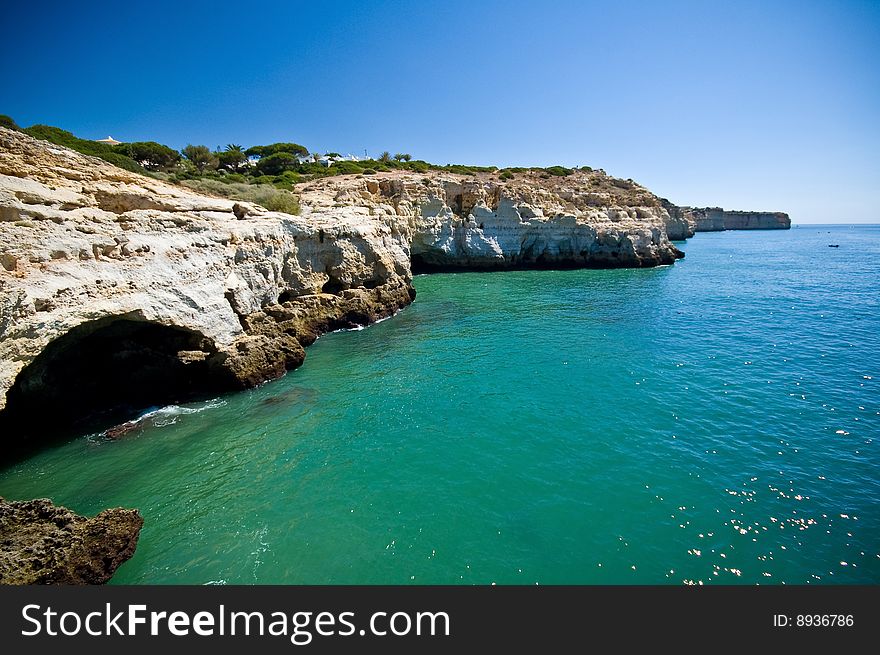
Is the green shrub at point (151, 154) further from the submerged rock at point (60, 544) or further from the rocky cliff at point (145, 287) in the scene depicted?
the submerged rock at point (60, 544)

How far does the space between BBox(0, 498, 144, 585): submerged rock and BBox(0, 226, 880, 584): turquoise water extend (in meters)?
0.44

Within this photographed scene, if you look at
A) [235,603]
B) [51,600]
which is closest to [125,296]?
[51,600]

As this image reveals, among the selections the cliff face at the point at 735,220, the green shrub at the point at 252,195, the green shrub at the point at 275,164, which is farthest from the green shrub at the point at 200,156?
the cliff face at the point at 735,220

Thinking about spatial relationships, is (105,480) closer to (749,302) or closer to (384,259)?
(384,259)

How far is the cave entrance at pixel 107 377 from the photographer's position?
11680 millimetres

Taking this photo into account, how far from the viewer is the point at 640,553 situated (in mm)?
7203

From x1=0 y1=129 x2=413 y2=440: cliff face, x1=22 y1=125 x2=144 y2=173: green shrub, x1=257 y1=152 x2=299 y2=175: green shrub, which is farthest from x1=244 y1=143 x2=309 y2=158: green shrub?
x1=0 y1=129 x2=413 y2=440: cliff face

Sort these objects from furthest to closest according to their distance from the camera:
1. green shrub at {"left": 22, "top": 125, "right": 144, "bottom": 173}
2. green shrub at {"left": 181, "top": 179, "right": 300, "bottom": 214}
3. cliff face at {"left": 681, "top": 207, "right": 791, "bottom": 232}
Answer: cliff face at {"left": 681, "top": 207, "right": 791, "bottom": 232} → green shrub at {"left": 181, "top": 179, "right": 300, "bottom": 214} → green shrub at {"left": 22, "top": 125, "right": 144, "bottom": 173}

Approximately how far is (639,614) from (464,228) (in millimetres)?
39356

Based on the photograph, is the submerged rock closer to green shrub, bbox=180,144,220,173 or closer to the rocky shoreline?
the rocky shoreline

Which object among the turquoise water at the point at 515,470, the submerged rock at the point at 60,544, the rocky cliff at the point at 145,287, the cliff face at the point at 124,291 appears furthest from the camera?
the rocky cliff at the point at 145,287

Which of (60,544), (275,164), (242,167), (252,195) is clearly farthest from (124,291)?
(242,167)

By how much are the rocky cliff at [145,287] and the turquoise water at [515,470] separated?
1.80 metres

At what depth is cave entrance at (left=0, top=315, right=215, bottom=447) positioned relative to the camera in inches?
460
